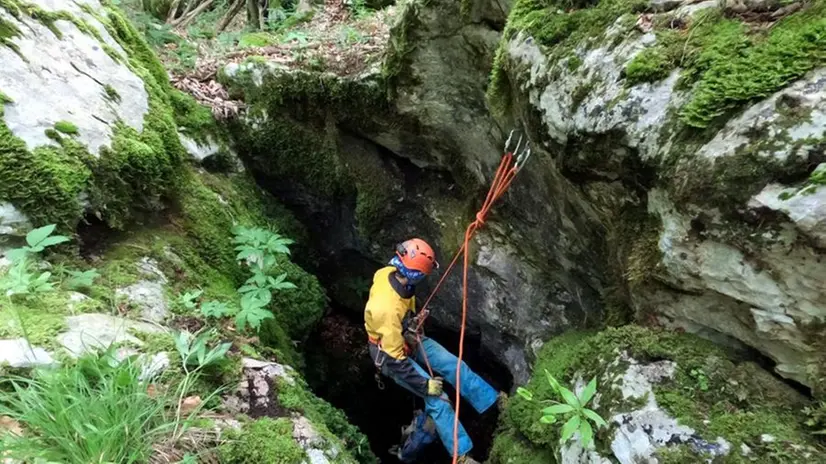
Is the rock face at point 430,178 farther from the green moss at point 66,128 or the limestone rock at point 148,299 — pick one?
the limestone rock at point 148,299

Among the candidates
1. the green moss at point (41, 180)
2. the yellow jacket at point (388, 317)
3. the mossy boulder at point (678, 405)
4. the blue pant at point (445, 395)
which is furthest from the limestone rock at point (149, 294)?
the mossy boulder at point (678, 405)

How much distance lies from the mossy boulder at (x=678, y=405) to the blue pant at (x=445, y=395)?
55.6 inches

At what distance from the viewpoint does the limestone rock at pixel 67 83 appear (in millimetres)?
3484

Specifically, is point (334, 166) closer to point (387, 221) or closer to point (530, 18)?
point (387, 221)

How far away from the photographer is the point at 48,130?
346 cm

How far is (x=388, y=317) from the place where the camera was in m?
4.81

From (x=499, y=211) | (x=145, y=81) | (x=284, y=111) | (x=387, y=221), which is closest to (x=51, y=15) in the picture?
(x=145, y=81)

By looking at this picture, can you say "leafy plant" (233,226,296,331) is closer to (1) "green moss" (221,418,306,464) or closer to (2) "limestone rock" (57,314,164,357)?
(2) "limestone rock" (57,314,164,357)

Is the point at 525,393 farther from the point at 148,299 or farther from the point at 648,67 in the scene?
the point at 148,299

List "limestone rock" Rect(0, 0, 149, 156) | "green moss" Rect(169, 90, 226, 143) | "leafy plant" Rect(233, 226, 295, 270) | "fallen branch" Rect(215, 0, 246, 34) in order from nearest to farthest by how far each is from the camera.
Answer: "limestone rock" Rect(0, 0, 149, 156) < "leafy plant" Rect(233, 226, 295, 270) < "green moss" Rect(169, 90, 226, 143) < "fallen branch" Rect(215, 0, 246, 34)

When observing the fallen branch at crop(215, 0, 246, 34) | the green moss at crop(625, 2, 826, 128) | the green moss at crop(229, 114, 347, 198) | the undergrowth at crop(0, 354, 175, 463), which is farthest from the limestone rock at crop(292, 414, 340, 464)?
the fallen branch at crop(215, 0, 246, 34)

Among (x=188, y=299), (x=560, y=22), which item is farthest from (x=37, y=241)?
(x=560, y=22)

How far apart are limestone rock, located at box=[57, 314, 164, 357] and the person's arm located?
215cm

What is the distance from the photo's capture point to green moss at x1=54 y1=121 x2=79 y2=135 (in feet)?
11.6
